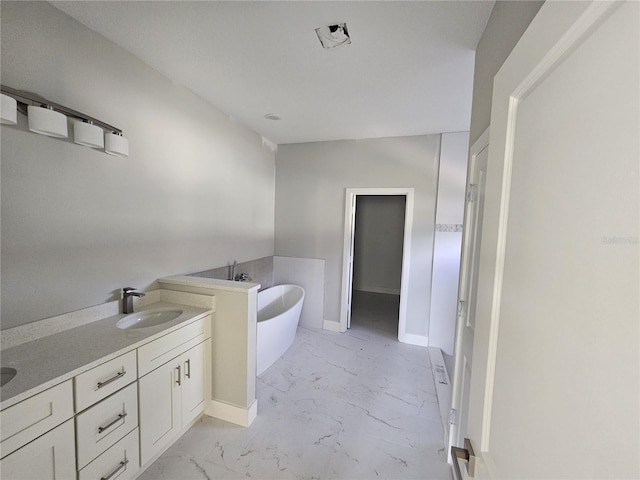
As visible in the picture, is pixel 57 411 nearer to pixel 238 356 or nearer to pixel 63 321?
pixel 63 321

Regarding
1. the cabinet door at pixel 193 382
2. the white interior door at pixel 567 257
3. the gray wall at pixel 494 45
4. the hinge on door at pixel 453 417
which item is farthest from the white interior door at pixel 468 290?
the cabinet door at pixel 193 382

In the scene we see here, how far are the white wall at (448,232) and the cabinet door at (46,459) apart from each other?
3227 mm

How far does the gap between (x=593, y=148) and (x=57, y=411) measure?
1877 mm

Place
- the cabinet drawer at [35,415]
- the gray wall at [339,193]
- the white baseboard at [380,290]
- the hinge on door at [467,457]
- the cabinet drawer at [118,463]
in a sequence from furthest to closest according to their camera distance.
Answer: the white baseboard at [380,290], the gray wall at [339,193], the cabinet drawer at [118,463], the cabinet drawer at [35,415], the hinge on door at [467,457]

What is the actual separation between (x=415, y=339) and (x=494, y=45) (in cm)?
307

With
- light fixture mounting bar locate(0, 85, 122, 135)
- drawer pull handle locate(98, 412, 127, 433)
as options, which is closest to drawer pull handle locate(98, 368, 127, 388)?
drawer pull handle locate(98, 412, 127, 433)

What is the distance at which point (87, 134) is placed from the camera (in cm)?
145

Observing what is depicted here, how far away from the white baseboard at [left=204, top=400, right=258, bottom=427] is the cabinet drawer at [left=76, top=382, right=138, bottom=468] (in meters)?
0.65

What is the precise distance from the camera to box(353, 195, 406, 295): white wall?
5664mm

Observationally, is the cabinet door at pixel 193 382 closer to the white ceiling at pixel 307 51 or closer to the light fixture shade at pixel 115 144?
the light fixture shade at pixel 115 144

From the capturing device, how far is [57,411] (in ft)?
3.45

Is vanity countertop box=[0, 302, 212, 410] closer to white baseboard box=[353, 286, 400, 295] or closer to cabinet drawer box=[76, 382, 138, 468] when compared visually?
cabinet drawer box=[76, 382, 138, 468]

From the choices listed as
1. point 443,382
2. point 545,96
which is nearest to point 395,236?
point 443,382

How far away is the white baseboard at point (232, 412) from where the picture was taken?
1.88 meters
